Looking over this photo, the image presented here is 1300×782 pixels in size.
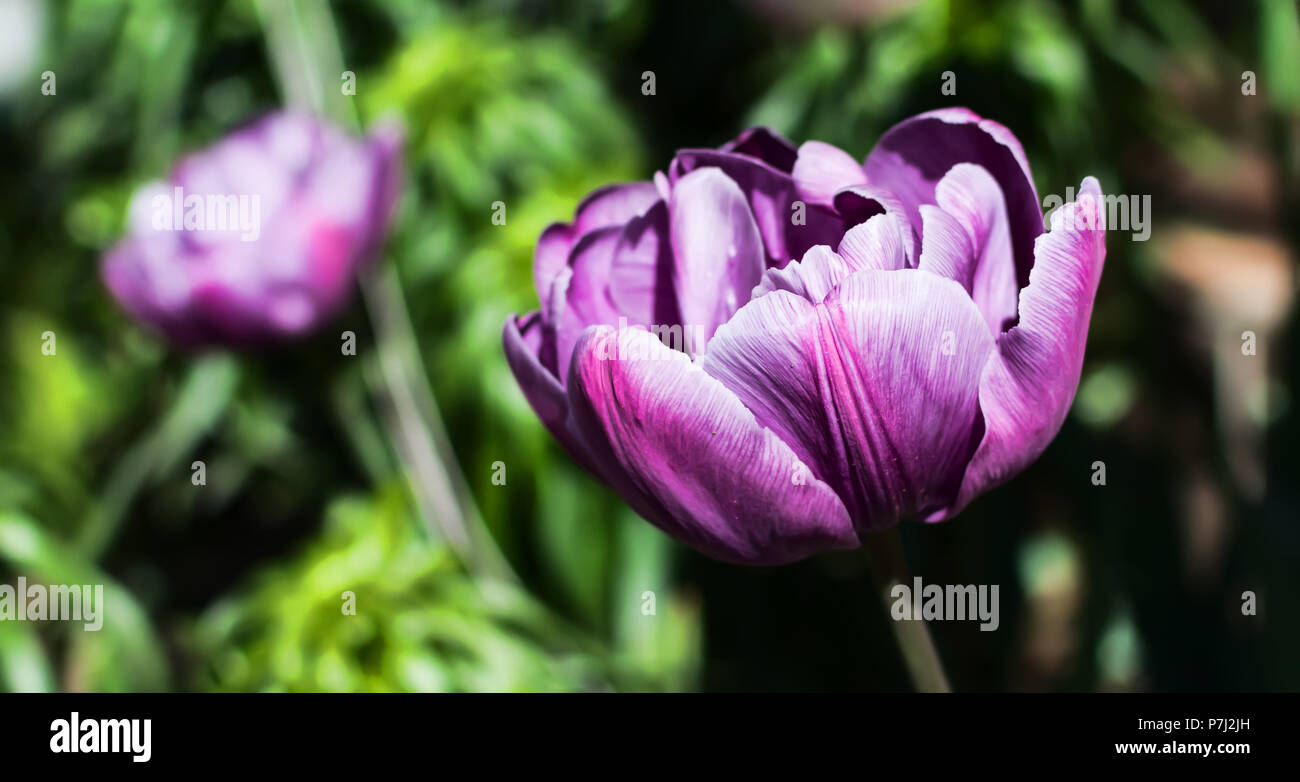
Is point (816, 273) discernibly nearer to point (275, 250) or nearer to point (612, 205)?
point (612, 205)

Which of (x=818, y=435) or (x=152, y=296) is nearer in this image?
(x=818, y=435)

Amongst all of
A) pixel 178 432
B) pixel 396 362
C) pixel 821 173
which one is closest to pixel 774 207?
pixel 821 173

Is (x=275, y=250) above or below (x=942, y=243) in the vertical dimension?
above

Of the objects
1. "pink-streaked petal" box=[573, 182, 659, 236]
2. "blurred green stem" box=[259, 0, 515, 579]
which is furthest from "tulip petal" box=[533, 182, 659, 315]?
"blurred green stem" box=[259, 0, 515, 579]

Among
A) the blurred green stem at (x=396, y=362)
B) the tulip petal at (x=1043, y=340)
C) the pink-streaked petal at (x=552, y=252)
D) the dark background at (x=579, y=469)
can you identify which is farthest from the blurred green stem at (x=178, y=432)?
the tulip petal at (x=1043, y=340)
